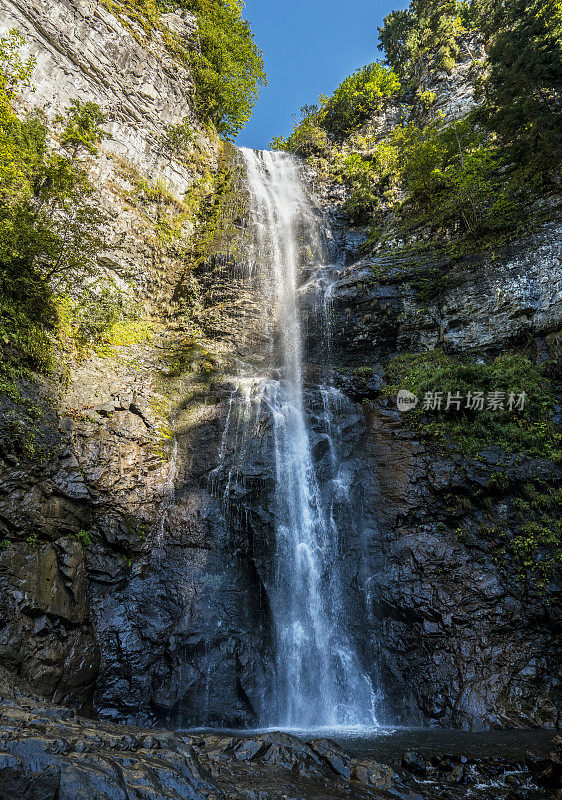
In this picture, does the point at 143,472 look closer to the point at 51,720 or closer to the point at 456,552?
the point at 51,720

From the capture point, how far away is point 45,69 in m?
11.6

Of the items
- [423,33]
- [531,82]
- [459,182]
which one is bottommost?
[459,182]

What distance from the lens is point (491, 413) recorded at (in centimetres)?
971

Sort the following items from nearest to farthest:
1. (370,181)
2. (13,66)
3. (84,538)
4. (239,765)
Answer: (239,765) < (84,538) < (13,66) < (370,181)

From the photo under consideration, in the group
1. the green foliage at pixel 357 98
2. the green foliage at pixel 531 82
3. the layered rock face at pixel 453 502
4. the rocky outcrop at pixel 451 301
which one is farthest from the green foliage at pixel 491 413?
the green foliage at pixel 357 98

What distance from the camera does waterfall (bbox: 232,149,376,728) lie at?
7.18 meters

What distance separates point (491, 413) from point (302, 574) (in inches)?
228

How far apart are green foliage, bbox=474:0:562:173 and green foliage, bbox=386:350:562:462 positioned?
6.45 m

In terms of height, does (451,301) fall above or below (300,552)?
above

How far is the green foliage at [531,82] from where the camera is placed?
423 inches

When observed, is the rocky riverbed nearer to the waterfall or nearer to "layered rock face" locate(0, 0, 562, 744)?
"layered rock face" locate(0, 0, 562, 744)

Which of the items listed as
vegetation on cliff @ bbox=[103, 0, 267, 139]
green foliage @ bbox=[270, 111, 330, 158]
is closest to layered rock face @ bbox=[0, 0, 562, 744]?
vegetation on cliff @ bbox=[103, 0, 267, 139]

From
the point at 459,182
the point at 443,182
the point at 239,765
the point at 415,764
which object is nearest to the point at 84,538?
the point at 239,765

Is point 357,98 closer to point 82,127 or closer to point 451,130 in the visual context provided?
point 451,130
